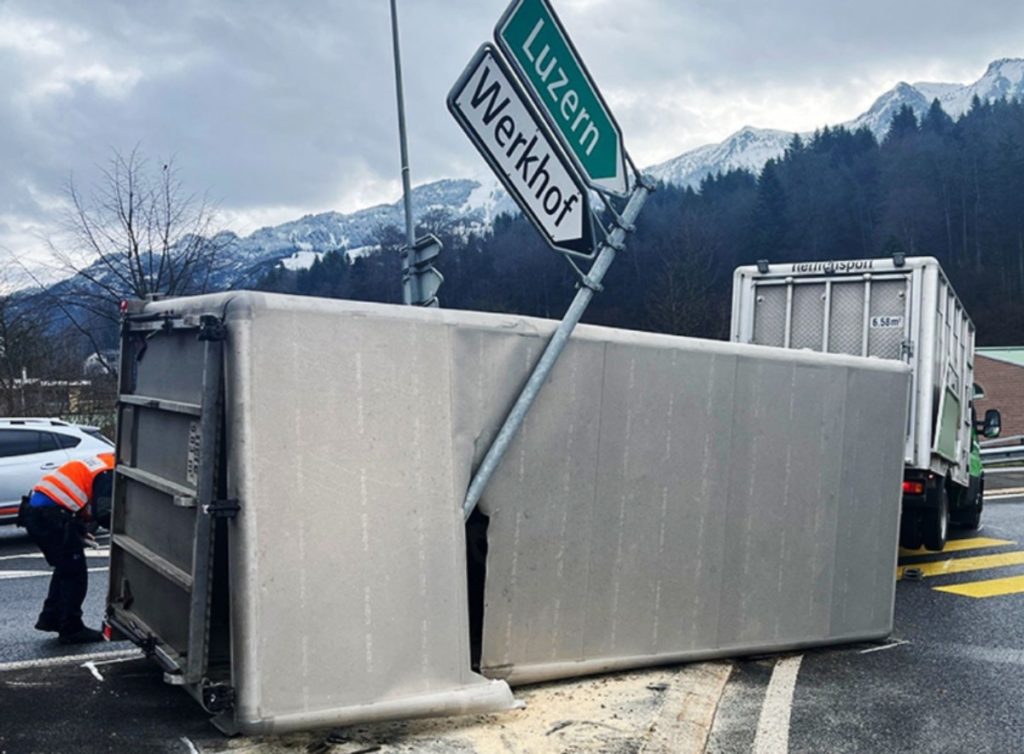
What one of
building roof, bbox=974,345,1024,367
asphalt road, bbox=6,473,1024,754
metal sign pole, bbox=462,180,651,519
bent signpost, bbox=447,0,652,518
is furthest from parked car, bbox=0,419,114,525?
building roof, bbox=974,345,1024,367

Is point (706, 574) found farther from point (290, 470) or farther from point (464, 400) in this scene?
point (290, 470)

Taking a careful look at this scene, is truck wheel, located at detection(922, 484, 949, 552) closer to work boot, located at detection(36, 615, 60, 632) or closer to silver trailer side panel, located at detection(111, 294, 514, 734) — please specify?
silver trailer side panel, located at detection(111, 294, 514, 734)

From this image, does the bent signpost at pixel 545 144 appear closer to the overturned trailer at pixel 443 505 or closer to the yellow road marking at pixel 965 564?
the overturned trailer at pixel 443 505

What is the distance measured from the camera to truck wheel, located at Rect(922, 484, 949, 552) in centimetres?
1091

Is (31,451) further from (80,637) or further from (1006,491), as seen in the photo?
(1006,491)

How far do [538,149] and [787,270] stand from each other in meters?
6.92

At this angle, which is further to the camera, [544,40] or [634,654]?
[634,654]

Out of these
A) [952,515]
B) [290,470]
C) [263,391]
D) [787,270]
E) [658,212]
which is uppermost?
[658,212]

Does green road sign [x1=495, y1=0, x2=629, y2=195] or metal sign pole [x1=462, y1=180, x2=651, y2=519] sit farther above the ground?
green road sign [x1=495, y1=0, x2=629, y2=195]

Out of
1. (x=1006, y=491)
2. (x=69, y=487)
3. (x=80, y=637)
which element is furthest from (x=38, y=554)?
(x=1006, y=491)

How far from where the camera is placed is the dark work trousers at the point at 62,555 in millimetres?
6492

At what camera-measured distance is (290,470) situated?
4.33 m

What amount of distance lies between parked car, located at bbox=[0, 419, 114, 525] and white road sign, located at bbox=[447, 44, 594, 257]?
8893 millimetres

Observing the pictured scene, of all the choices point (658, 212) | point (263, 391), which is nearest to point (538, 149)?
point (263, 391)
